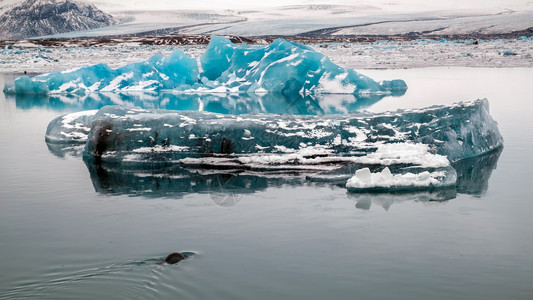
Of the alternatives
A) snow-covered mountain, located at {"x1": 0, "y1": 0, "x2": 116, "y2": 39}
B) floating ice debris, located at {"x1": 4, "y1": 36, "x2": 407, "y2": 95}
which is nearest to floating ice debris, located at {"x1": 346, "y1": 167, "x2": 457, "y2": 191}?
floating ice debris, located at {"x1": 4, "y1": 36, "x2": 407, "y2": 95}

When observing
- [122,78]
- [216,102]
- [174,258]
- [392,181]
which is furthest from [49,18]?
[174,258]

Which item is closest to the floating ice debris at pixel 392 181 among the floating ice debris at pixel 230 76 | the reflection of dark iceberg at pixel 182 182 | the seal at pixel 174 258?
the reflection of dark iceberg at pixel 182 182

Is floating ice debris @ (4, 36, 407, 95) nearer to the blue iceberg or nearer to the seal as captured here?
the blue iceberg

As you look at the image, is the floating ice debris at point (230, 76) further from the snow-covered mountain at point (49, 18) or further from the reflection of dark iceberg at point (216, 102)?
the snow-covered mountain at point (49, 18)

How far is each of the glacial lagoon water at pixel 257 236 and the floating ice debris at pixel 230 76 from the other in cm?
801

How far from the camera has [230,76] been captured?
15477 mm

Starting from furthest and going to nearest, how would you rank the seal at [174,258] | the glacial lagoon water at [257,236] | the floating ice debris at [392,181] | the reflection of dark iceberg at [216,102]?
the reflection of dark iceberg at [216,102]
the floating ice debris at [392,181]
the seal at [174,258]
the glacial lagoon water at [257,236]

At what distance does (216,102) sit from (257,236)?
9.14m

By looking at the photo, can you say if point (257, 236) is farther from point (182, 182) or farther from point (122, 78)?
point (122, 78)

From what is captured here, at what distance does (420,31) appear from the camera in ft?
193

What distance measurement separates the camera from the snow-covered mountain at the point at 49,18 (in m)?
124

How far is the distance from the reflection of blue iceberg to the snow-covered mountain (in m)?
125

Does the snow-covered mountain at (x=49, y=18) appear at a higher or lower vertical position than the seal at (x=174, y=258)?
lower

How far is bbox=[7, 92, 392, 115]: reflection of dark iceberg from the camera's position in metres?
11.4
